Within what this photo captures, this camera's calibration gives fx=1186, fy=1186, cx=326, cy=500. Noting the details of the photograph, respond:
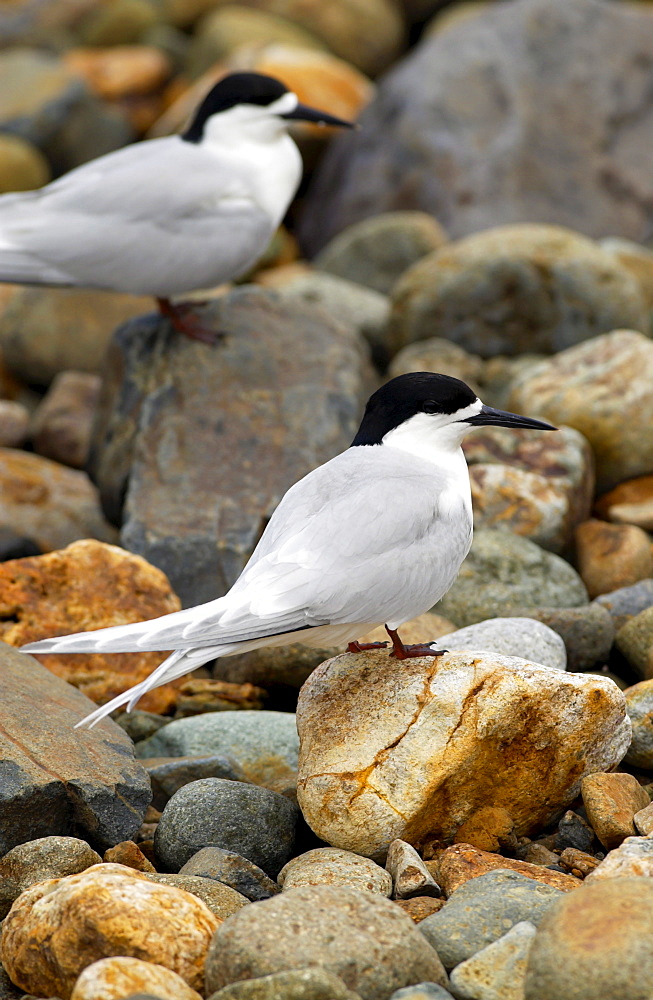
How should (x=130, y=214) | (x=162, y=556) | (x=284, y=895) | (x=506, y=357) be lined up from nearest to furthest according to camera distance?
(x=284, y=895) → (x=162, y=556) → (x=130, y=214) → (x=506, y=357)

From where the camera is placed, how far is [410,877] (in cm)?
312

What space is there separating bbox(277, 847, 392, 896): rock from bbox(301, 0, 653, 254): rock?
6.83 metres

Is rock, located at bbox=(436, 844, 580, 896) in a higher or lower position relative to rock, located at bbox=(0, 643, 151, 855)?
higher

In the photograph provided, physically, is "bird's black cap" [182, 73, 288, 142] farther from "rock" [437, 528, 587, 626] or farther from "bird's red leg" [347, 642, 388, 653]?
"bird's red leg" [347, 642, 388, 653]

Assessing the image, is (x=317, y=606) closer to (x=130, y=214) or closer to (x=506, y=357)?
(x=130, y=214)

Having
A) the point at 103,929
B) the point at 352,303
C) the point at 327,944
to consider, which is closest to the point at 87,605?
the point at 103,929

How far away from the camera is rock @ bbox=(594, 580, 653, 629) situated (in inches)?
Answer: 183

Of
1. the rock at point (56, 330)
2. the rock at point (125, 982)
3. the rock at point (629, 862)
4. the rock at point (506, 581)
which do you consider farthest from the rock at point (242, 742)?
the rock at point (56, 330)

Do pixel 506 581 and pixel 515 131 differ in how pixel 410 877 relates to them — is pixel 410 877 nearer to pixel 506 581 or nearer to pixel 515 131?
pixel 506 581

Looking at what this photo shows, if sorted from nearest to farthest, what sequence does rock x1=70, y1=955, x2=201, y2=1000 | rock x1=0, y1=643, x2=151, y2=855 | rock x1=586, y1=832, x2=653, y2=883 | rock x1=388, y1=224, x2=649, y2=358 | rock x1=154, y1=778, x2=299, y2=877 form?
rock x1=70, y1=955, x2=201, y2=1000 → rock x1=586, y1=832, x2=653, y2=883 → rock x1=0, y1=643, x2=151, y2=855 → rock x1=154, y1=778, x2=299, y2=877 → rock x1=388, y1=224, x2=649, y2=358

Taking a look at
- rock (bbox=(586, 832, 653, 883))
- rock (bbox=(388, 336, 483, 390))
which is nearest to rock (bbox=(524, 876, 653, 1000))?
rock (bbox=(586, 832, 653, 883))

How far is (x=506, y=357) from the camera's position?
23.6ft

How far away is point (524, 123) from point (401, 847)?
24.6 ft

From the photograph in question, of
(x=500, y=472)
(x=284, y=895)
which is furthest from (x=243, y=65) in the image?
(x=284, y=895)
